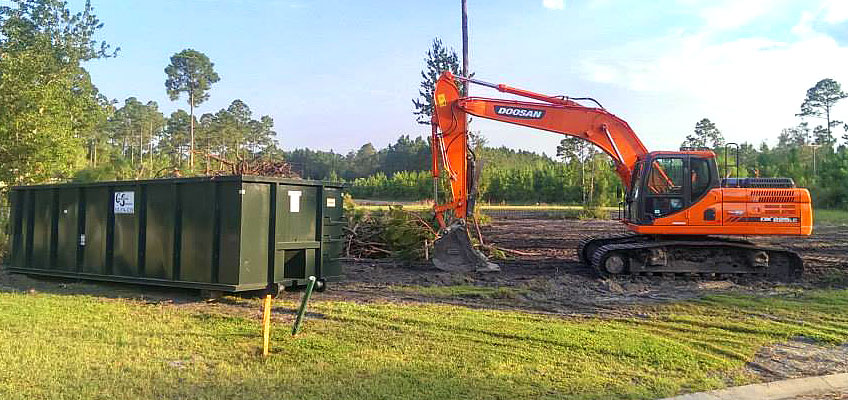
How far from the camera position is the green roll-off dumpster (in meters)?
9.21

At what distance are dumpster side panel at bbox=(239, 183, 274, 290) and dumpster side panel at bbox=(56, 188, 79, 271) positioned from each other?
13.3ft

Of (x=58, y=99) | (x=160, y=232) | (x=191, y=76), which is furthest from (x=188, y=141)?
(x=160, y=232)

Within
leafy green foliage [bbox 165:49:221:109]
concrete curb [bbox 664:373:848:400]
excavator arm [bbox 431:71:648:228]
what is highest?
leafy green foliage [bbox 165:49:221:109]

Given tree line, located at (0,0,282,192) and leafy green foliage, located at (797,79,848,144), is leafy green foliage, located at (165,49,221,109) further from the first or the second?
leafy green foliage, located at (797,79,848,144)

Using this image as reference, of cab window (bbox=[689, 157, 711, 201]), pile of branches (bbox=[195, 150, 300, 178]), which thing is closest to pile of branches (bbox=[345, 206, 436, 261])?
pile of branches (bbox=[195, 150, 300, 178])

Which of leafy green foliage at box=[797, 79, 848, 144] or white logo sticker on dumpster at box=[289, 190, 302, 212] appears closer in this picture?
white logo sticker on dumpster at box=[289, 190, 302, 212]

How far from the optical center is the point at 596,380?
231 inches

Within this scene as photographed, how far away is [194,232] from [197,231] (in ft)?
0.20

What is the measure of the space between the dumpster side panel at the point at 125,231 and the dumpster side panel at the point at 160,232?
1.03ft

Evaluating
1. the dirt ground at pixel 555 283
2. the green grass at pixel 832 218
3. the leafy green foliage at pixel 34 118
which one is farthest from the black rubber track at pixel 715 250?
the green grass at pixel 832 218

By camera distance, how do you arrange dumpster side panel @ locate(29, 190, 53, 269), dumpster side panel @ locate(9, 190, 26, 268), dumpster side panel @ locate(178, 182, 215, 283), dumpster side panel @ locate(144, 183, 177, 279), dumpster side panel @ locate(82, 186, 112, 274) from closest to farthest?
dumpster side panel @ locate(178, 182, 215, 283), dumpster side panel @ locate(144, 183, 177, 279), dumpster side panel @ locate(82, 186, 112, 274), dumpster side panel @ locate(29, 190, 53, 269), dumpster side panel @ locate(9, 190, 26, 268)

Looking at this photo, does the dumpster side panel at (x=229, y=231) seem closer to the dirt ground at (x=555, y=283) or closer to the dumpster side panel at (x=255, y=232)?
the dumpster side panel at (x=255, y=232)

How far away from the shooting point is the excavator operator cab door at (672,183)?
12922mm

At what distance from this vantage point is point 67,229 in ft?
37.2
